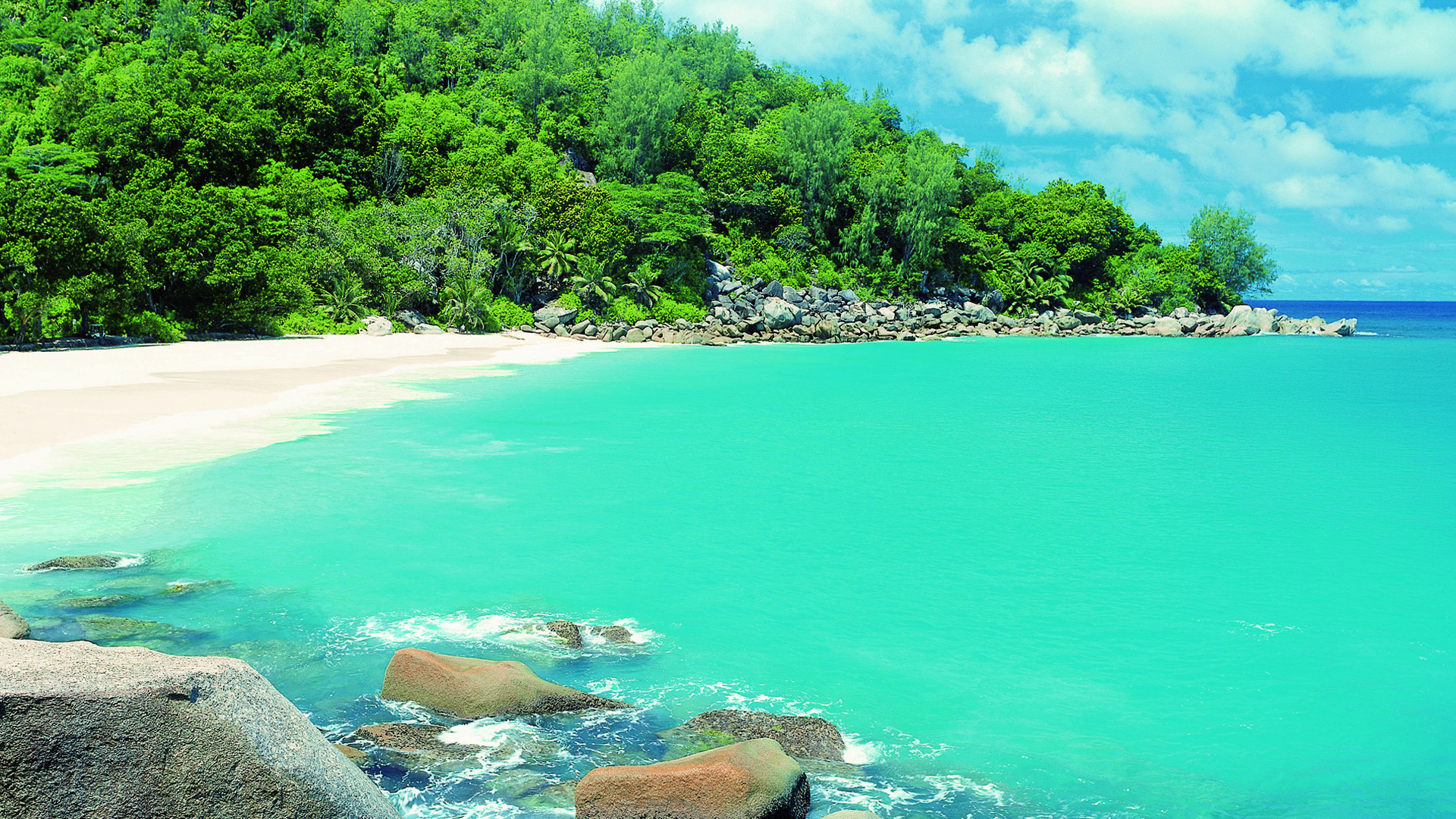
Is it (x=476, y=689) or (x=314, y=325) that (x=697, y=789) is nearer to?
(x=476, y=689)

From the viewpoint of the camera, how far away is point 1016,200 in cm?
6519

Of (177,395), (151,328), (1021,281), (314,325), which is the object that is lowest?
(177,395)

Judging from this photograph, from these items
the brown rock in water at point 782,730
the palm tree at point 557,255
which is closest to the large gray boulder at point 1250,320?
the palm tree at point 557,255

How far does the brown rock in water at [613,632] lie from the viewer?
25.4 feet

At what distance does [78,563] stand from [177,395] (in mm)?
10977

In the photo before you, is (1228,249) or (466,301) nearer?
(466,301)

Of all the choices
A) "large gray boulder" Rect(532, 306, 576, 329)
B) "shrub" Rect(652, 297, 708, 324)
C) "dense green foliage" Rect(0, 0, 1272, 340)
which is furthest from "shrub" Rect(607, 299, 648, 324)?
"large gray boulder" Rect(532, 306, 576, 329)

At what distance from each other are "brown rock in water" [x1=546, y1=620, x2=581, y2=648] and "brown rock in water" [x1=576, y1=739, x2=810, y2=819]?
263 cm

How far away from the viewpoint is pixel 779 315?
4859 centimetres

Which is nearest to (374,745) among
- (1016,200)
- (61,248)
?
(61,248)

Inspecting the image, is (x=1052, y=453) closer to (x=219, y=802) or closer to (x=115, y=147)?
(x=219, y=802)

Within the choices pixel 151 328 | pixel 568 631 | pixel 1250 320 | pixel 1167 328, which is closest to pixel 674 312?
pixel 151 328

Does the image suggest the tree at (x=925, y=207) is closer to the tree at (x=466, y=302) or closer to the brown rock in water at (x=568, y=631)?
the tree at (x=466, y=302)

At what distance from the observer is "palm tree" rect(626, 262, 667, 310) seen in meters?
46.8
